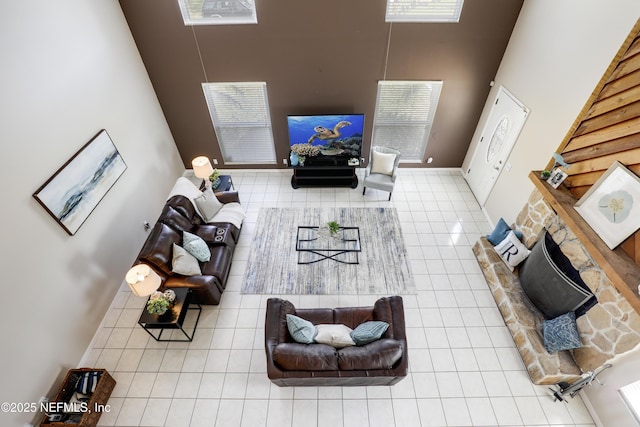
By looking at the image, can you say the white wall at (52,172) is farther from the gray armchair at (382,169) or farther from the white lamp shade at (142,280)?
the gray armchair at (382,169)

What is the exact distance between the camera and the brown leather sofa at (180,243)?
4.18 m

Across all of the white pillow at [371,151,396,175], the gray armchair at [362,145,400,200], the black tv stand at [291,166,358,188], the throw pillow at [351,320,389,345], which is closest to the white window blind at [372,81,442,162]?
the gray armchair at [362,145,400,200]

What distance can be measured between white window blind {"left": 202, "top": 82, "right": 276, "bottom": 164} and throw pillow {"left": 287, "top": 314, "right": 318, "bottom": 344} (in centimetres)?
422

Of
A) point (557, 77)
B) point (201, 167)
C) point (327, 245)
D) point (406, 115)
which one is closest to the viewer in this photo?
point (557, 77)

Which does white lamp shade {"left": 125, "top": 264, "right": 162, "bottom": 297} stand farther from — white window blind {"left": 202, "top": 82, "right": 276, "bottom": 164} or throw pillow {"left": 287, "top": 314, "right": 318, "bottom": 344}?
white window blind {"left": 202, "top": 82, "right": 276, "bottom": 164}

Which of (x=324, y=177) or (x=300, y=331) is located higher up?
(x=300, y=331)

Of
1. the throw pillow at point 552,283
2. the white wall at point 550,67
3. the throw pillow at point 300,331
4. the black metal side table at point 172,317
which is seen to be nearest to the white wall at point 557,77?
the white wall at point 550,67

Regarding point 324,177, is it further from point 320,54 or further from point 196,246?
point 196,246

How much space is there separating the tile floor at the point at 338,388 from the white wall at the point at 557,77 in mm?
821

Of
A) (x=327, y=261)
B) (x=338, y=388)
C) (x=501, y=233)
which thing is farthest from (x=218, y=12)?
(x=338, y=388)

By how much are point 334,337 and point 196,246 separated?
237 cm

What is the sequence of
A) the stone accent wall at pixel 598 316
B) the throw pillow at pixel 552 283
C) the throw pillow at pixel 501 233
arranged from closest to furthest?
the stone accent wall at pixel 598 316, the throw pillow at pixel 552 283, the throw pillow at pixel 501 233

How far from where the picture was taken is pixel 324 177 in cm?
646

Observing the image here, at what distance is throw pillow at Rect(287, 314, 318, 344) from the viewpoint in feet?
11.1
